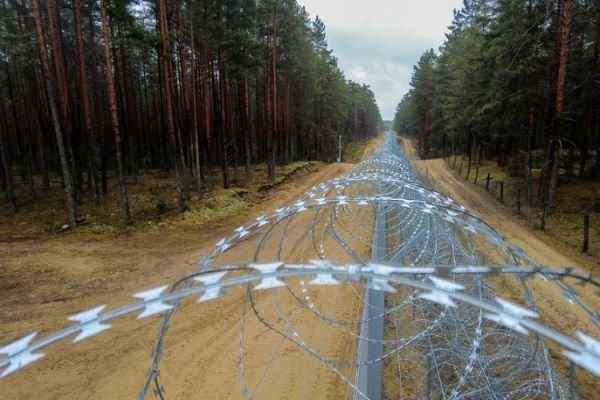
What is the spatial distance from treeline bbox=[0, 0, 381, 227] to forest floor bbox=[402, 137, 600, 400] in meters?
12.6

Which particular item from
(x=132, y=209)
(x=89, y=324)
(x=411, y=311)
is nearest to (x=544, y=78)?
(x=411, y=311)

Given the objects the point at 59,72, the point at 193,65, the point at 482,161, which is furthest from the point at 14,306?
the point at 482,161

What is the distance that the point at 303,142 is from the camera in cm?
4481

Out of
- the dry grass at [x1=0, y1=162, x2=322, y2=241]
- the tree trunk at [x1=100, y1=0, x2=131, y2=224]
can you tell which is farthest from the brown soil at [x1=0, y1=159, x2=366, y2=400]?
the tree trunk at [x1=100, y1=0, x2=131, y2=224]

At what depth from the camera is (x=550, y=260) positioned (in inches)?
382

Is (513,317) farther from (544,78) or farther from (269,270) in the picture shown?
(544,78)

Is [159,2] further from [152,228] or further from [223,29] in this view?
[152,228]

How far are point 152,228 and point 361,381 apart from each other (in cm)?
1138

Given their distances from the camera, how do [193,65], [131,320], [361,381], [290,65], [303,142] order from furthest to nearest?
[303,142] < [290,65] < [193,65] < [131,320] < [361,381]

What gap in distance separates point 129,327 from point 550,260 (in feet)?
34.7

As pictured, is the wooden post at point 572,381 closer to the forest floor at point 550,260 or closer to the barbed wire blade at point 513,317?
the forest floor at point 550,260

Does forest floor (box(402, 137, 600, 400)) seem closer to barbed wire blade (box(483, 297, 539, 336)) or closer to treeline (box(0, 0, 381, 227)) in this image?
barbed wire blade (box(483, 297, 539, 336))

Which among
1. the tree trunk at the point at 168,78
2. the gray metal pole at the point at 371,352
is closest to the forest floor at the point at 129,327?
the gray metal pole at the point at 371,352

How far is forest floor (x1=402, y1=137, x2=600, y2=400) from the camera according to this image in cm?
612
